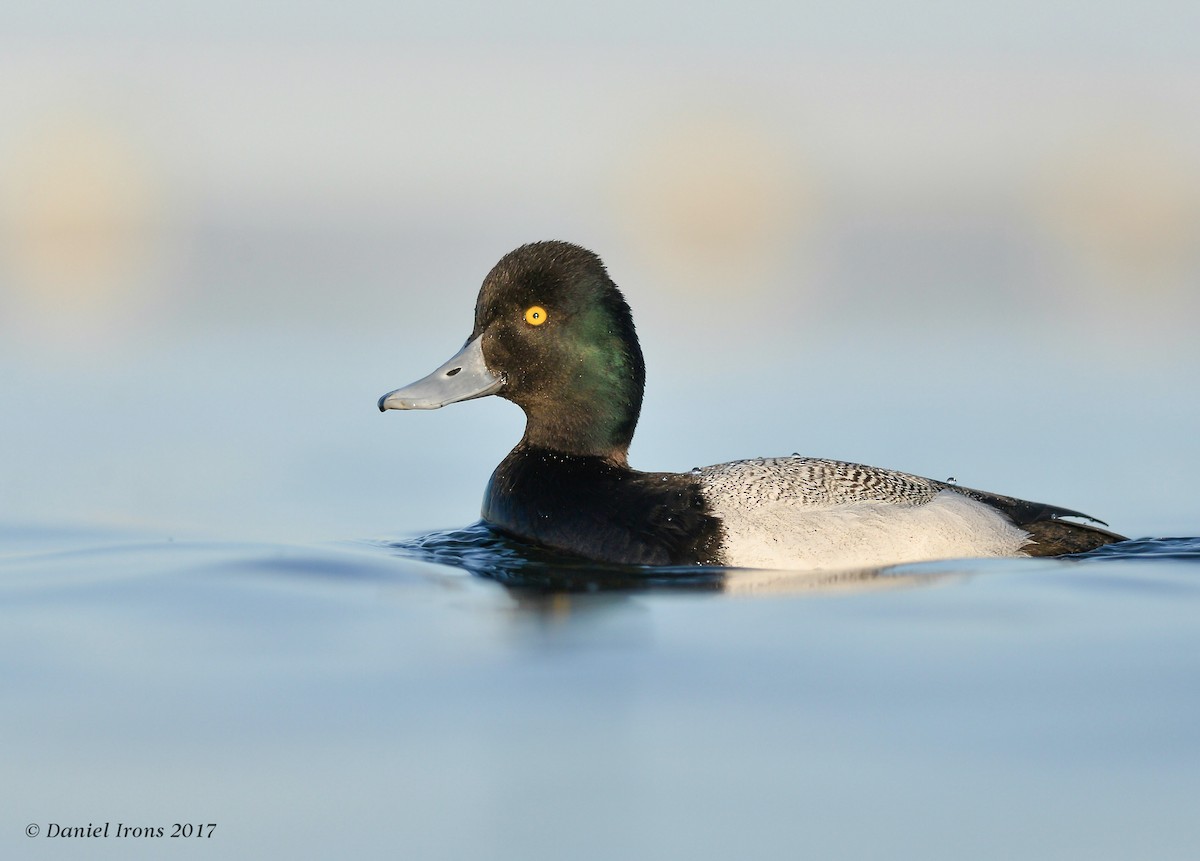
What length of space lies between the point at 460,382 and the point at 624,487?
1.11 metres

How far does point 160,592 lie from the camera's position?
22.1ft

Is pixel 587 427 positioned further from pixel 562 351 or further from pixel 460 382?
pixel 460 382

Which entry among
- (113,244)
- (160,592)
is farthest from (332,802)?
(113,244)

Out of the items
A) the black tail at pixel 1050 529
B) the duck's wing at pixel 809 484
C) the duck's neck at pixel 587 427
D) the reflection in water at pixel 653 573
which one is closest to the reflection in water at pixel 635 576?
the reflection in water at pixel 653 573

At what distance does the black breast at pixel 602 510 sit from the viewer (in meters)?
7.02

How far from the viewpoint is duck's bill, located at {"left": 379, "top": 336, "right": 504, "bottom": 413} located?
313 inches

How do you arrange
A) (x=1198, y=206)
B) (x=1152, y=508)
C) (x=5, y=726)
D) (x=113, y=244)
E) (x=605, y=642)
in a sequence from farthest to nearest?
(x=1198, y=206) → (x=113, y=244) → (x=1152, y=508) → (x=605, y=642) → (x=5, y=726)

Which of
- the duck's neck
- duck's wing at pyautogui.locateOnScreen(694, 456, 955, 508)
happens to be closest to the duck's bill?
the duck's neck

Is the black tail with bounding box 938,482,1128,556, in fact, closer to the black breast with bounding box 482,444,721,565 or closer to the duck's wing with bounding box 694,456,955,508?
the duck's wing with bounding box 694,456,955,508

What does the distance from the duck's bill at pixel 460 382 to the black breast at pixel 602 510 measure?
37 centimetres

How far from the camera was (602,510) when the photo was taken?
23.8 feet

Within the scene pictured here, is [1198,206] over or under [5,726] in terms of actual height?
over

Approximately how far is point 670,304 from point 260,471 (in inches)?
328

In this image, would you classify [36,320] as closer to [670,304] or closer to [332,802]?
[670,304]
